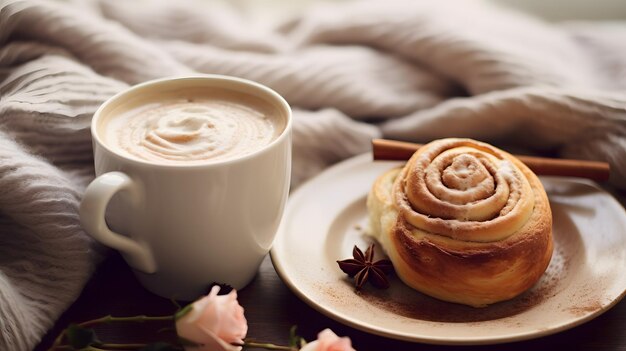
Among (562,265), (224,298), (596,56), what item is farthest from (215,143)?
(596,56)

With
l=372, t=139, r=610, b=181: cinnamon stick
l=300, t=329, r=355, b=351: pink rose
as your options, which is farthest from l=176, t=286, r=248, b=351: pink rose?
l=372, t=139, r=610, b=181: cinnamon stick

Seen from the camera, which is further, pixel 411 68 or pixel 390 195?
pixel 411 68

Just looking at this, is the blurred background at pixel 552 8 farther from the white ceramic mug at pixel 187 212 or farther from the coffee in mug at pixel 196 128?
the white ceramic mug at pixel 187 212

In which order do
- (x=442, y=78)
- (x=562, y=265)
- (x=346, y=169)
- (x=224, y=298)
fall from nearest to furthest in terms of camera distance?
(x=224, y=298)
(x=562, y=265)
(x=346, y=169)
(x=442, y=78)

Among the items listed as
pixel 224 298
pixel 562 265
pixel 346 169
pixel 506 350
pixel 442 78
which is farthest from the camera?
pixel 442 78

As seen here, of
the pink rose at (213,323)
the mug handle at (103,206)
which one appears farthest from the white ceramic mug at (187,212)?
the pink rose at (213,323)

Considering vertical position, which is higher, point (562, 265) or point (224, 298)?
point (224, 298)

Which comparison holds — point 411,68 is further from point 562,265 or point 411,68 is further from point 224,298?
point 224,298
